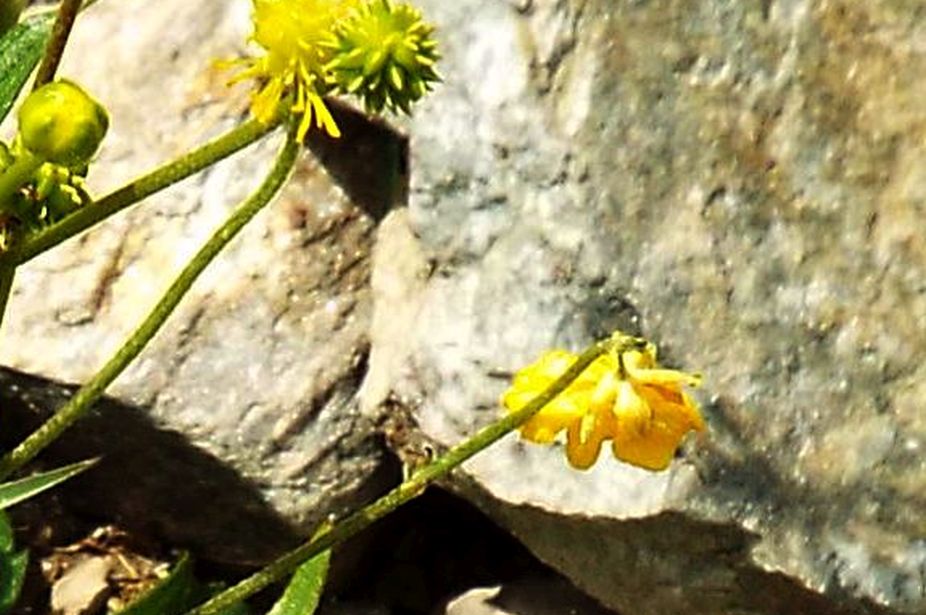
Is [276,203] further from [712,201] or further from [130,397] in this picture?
[712,201]

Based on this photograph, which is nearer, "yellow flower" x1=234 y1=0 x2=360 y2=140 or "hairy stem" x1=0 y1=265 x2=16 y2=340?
"yellow flower" x1=234 y1=0 x2=360 y2=140

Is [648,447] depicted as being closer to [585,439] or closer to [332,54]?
[585,439]

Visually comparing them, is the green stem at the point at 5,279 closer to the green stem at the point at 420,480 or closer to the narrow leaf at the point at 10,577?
the green stem at the point at 420,480

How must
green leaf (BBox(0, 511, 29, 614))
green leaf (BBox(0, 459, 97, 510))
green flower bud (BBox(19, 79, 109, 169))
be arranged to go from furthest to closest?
green leaf (BBox(0, 511, 29, 614)) < green leaf (BBox(0, 459, 97, 510)) < green flower bud (BBox(19, 79, 109, 169))

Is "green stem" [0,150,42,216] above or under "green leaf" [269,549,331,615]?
above

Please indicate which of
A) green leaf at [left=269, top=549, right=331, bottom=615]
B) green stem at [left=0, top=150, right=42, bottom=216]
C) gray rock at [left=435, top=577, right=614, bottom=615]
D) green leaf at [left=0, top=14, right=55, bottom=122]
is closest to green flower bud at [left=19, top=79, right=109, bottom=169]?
green stem at [left=0, top=150, right=42, bottom=216]

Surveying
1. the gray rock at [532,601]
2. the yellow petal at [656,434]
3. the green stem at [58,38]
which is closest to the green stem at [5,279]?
the green stem at [58,38]

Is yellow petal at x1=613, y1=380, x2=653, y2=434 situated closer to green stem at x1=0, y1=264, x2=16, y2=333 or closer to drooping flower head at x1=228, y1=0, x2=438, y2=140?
drooping flower head at x1=228, y1=0, x2=438, y2=140
